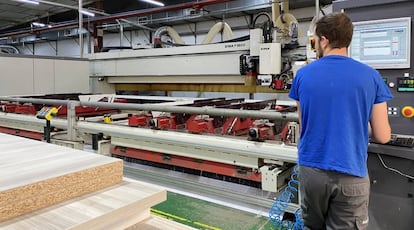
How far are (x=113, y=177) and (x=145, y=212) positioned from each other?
0.52 ft

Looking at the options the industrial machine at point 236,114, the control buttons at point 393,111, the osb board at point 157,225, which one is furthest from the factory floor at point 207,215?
the osb board at point 157,225

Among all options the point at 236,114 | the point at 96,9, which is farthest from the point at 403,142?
the point at 96,9

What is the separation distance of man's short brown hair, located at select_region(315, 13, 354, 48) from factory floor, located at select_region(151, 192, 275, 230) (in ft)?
4.59

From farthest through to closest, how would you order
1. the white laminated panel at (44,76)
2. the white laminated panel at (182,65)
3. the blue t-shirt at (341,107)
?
the white laminated panel at (44,76) → the white laminated panel at (182,65) → the blue t-shirt at (341,107)

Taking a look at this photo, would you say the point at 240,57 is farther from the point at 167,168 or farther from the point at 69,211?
the point at 69,211

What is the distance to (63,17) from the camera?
982 cm

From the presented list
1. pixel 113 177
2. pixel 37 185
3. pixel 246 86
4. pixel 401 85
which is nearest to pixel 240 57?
pixel 246 86

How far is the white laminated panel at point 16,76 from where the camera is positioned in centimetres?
402

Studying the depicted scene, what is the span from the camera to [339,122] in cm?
116

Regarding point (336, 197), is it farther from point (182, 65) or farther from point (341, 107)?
point (182, 65)

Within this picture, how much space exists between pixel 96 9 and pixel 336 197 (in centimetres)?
784

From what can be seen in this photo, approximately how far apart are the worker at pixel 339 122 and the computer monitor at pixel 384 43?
Answer: 525 mm

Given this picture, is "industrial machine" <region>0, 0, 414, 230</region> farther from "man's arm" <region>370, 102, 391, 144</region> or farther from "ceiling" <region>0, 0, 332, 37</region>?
"ceiling" <region>0, 0, 332, 37</region>

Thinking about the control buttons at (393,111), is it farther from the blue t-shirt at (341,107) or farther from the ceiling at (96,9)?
the ceiling at (96,9)
